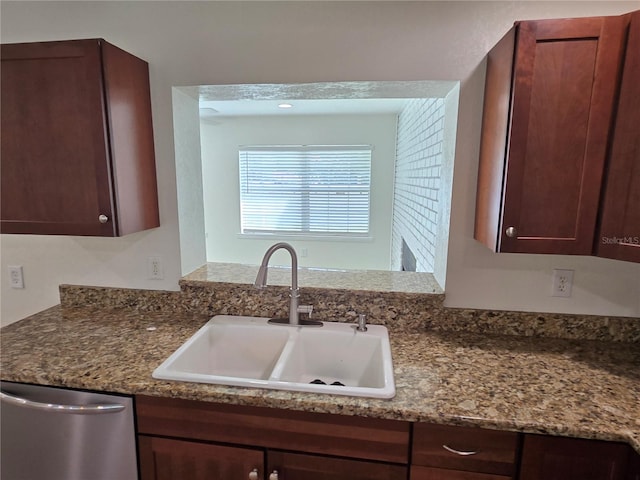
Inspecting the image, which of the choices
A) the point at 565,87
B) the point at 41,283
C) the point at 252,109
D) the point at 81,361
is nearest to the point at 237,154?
the point at 252,109

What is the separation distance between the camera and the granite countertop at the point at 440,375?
93 cm

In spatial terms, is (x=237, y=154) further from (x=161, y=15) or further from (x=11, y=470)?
(x=11, y=470)

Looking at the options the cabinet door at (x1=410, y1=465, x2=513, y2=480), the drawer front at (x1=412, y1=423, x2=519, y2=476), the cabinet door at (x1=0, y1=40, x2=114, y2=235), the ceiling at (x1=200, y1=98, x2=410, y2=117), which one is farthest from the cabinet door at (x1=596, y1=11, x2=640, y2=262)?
the ceiling at (x1=200, y1=98, x2=410, y2=117)

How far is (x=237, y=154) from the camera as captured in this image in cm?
496

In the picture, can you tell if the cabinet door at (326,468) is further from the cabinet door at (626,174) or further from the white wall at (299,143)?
the white wall at (299,143)

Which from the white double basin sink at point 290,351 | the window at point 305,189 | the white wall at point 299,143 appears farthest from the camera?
the window at point 305,189

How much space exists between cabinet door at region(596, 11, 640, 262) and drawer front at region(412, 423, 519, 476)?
0.69 meters

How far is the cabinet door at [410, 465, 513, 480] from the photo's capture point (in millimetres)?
977

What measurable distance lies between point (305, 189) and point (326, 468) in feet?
13.7

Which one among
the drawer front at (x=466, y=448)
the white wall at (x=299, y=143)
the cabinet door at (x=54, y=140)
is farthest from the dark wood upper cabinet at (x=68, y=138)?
the white wall at (x=299, y=143)

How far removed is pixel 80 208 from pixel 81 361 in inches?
23.2

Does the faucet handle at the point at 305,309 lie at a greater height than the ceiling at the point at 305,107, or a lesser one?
lesser

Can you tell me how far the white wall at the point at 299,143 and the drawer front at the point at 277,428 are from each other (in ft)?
12.4

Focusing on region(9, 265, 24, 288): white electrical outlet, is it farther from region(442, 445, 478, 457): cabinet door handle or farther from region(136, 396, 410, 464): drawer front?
region(442, 445, 478, 457): cabinet door handle
